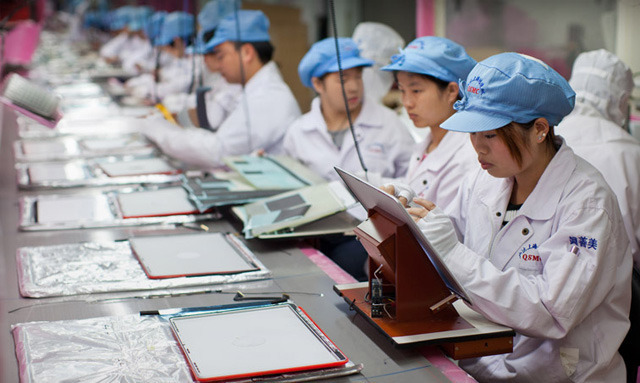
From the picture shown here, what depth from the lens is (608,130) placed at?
2.26 m

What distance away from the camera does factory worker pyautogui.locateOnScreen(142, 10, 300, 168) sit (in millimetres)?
3387

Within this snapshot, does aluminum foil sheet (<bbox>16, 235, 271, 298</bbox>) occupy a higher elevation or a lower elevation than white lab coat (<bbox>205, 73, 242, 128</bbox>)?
lower

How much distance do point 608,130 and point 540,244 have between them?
34.6 inches

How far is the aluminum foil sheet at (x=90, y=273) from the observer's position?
1.76 m

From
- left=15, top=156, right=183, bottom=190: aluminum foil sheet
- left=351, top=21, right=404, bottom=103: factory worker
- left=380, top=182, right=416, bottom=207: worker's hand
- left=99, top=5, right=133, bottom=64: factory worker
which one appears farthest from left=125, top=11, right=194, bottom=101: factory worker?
left=380, top=182, right=416, bottom=207: worker's hand

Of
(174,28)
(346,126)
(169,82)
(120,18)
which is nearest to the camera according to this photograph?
(346,126)

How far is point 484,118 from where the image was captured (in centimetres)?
151

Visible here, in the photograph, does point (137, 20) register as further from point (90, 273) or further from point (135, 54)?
point (90, 273)

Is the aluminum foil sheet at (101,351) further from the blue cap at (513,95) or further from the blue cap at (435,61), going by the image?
the blue cap at (435,61)

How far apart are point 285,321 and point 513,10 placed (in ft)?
8.78

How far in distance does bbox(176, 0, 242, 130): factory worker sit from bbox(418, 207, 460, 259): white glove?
7.04 feet

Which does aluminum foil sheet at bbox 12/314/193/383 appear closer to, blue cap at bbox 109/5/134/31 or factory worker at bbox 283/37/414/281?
factory worker at bbox 283/37/414/281

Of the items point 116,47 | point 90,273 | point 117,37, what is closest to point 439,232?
point 90,273

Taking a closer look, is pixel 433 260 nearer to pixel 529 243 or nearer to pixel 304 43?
pixel 529 243
